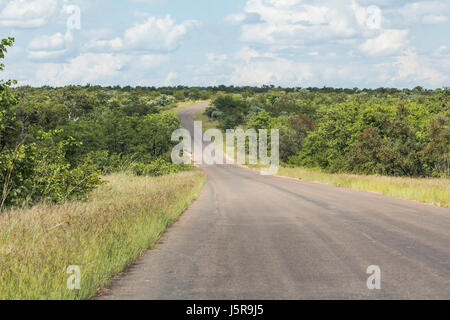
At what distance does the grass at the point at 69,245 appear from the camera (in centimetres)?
614

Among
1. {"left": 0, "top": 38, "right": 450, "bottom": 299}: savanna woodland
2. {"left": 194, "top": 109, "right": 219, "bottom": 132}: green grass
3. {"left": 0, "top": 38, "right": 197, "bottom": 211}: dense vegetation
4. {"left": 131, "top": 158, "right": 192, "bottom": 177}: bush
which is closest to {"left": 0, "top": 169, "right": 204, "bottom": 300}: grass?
{"left": 0, "top": 38, "right": 450, "bottom": 299}: savanna woodland

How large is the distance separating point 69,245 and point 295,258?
370 centimetres

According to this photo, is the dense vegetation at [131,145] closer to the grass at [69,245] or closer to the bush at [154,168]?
the bush at [154,168]

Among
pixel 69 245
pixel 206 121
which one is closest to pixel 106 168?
pixel 69 245

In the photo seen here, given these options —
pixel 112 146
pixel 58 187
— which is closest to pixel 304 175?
pixel 112 146

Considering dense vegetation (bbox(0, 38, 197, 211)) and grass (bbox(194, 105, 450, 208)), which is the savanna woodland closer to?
dense vegetation (bbox(0, 38, 197, 211))

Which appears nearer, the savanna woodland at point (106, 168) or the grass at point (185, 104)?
the savanna woodland at point (106, 168)

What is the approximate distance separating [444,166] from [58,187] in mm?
29996

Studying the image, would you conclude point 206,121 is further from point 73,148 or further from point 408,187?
point 408,187

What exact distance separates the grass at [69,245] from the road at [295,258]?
0.31 meters

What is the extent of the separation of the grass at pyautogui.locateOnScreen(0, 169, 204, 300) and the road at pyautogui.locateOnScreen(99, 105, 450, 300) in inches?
12.4

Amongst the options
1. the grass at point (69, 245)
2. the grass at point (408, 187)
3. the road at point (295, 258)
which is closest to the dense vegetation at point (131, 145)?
the grass at point (69, 245)

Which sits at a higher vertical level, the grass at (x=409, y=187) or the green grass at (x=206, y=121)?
the green grass at (x=206, y=121)
